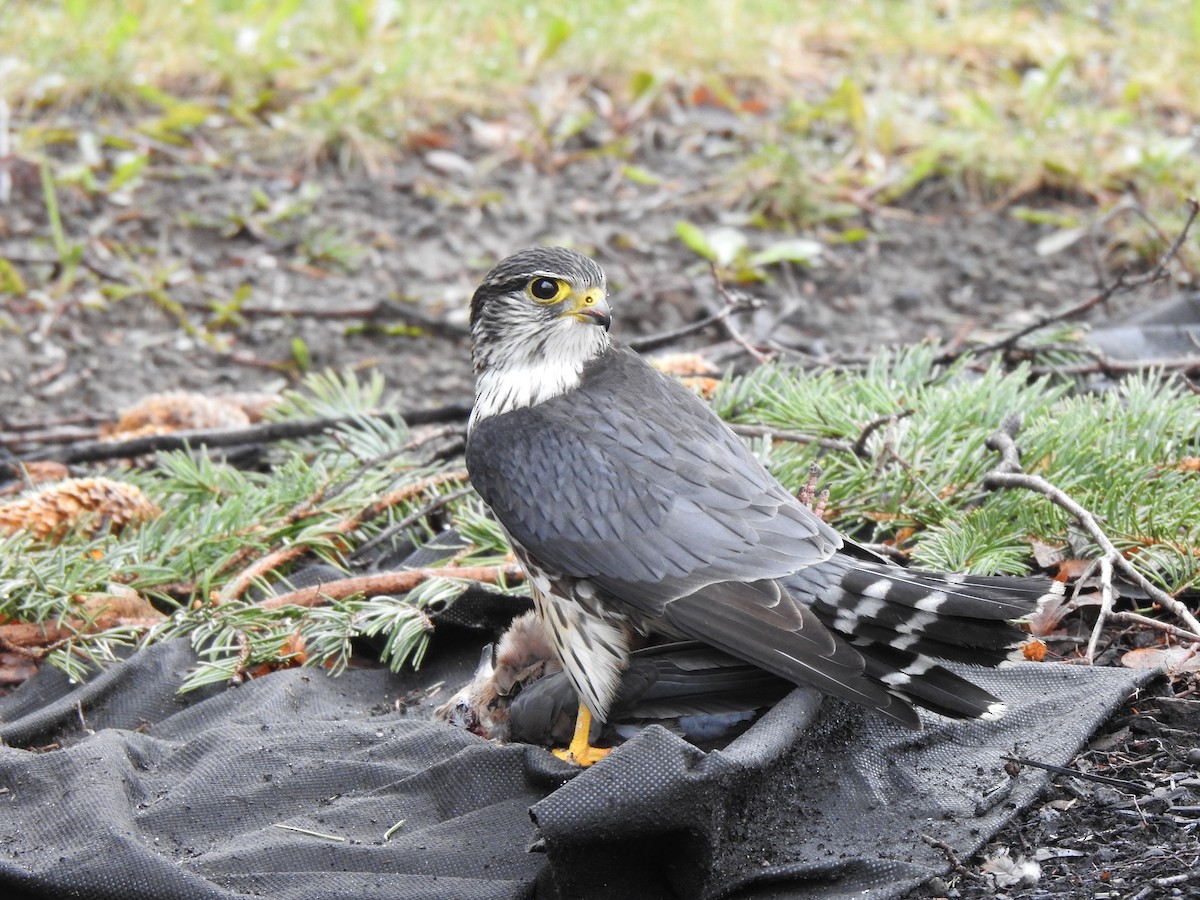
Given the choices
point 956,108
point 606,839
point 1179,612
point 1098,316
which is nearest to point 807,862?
point 606,839

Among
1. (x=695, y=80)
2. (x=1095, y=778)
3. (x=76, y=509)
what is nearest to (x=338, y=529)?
(x=76, y=509)

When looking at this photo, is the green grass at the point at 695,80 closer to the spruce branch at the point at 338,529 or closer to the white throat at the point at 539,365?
the spruce branch at the point at 338,529

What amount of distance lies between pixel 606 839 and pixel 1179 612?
61.8 inches

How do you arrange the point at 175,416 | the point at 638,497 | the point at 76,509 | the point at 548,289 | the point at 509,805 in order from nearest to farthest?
1. the point at 509,805
2. the point at 638,497
3. the point at 548,289
4. the point at 76,509
5. the point at 175,416

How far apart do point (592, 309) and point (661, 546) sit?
2.66ft

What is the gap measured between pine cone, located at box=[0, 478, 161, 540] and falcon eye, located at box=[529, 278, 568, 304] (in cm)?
171

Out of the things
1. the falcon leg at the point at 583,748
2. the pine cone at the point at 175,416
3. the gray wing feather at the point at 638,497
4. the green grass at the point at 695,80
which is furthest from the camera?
the green grass at the point at 695,80

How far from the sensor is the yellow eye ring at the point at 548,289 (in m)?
3.68

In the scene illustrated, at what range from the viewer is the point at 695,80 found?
8.72 m

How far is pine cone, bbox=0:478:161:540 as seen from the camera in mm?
4301

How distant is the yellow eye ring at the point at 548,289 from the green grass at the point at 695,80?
4220 mm

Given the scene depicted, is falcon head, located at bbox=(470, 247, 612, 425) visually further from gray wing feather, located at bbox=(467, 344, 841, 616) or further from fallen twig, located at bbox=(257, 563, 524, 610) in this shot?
fallen twig, located at bbox=(257, 563, 524, 610)

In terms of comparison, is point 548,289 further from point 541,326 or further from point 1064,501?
point 1064,501

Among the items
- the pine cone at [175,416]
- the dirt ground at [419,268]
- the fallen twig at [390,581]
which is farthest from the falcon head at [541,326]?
the dirt ground at [419,268]
